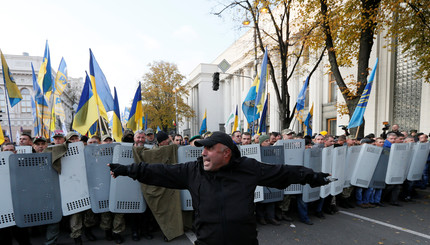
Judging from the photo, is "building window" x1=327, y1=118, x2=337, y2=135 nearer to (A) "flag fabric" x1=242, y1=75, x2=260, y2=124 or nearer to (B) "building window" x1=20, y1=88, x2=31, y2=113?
(A) "flag fabric" x1=242, y1=75, x2=260, y2=124

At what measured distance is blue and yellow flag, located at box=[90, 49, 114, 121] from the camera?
6.06 m

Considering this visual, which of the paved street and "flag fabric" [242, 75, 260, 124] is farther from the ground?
"flag fabric" [242, 75, 260, 124]

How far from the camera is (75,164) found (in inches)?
145

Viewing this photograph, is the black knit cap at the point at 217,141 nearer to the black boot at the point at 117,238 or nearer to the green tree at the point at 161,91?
the black boot at the point at 117,238

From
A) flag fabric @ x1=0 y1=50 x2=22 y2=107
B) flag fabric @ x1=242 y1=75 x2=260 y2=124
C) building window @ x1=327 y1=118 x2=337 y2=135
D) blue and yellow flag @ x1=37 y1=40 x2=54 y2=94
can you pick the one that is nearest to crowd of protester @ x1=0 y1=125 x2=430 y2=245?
flag fabric @ x1=242 y1=75 x2=260 y2=124

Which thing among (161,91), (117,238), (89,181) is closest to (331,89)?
(117,238)

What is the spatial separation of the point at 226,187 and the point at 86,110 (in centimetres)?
540

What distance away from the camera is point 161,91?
106ft

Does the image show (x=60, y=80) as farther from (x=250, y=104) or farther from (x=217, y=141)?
(x=217, y=141)

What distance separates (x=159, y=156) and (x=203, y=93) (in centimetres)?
4286

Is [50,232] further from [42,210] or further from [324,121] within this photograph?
[324,121]

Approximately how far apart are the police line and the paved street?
0.56 meters

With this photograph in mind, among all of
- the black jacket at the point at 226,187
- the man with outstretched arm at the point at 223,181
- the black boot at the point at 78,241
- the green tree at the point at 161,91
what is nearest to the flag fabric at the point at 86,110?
the black boot at the point at 78,241

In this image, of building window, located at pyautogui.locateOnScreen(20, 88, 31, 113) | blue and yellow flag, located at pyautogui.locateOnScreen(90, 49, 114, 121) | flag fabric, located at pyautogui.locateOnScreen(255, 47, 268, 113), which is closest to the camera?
blue and yellow flag, located at pyautogui.locateOnScreen(90, 49, 114, 121)
